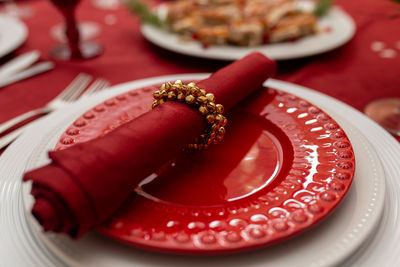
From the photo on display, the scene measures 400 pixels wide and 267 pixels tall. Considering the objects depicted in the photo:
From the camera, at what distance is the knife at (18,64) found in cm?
93

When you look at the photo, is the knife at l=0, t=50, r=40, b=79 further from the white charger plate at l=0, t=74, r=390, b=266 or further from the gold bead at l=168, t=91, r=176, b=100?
the gold bead at l=168, t=91, r=176, b=100

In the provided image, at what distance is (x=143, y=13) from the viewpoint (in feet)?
4.00

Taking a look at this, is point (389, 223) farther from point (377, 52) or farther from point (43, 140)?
point (377, 52)

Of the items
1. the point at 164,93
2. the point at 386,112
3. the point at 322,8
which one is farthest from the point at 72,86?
the point at 322,8

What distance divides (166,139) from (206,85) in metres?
0.16

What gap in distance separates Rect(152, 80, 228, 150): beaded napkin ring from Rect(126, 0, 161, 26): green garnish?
2.33ft

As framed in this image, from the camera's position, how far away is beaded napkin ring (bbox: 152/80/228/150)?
1.65ft

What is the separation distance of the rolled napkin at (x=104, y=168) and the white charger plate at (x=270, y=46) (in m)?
0.52

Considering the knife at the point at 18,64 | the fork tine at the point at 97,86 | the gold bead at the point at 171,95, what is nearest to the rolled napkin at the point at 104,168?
the gold bead at the point at 171,95

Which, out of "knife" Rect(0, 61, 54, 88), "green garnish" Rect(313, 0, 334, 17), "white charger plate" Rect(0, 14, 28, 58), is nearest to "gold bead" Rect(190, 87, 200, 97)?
"knife" Rect(0, 61, 54, 88)

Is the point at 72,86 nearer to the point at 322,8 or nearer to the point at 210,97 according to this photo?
the point at 210,97

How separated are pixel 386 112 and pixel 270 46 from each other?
0.38 meters

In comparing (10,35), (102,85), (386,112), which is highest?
(10,35)

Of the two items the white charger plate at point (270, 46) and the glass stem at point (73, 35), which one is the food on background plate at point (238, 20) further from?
the glass stem at point (73, 35)
